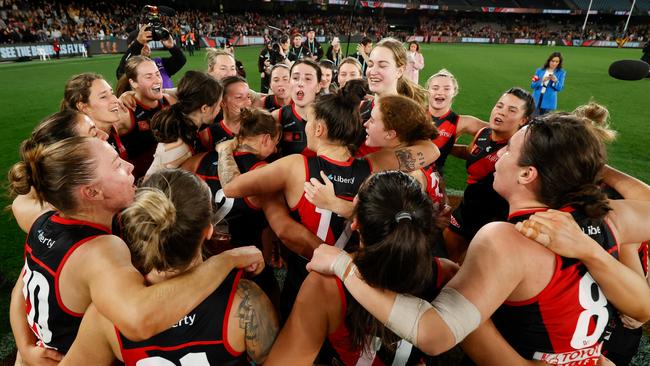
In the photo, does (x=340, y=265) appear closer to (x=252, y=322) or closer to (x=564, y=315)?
(x=252, y=322)

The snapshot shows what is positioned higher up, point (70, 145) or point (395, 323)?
point (70, 145)

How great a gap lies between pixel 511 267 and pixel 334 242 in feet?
3.96

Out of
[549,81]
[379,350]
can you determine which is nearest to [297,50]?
[549,81]

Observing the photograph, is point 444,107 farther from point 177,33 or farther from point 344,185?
point 177,33

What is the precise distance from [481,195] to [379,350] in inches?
96.9

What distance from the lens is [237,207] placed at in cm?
283

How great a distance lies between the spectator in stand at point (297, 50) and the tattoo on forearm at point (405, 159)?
9.60m

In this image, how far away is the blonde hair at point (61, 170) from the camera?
5.73 feet

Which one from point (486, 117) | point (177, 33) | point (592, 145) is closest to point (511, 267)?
point (592, 145)

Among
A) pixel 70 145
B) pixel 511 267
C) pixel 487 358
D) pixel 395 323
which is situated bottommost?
pixel 487 358

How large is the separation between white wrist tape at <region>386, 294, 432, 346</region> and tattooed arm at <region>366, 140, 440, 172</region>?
3.93 ft

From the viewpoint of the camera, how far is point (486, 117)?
9.98m

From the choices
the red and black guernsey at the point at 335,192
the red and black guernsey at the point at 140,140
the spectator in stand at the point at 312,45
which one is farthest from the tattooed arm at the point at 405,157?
the spectator in stand at the point at 312,45

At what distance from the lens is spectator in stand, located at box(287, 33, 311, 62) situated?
11793 mm
